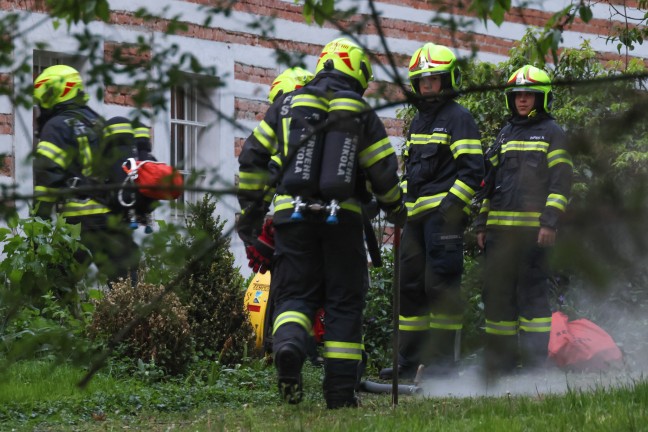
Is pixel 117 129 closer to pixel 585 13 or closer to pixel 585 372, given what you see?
pixel 585 13

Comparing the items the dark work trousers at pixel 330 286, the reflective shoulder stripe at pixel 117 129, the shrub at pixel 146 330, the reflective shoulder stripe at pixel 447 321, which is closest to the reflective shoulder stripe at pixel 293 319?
the dark work trousers at pixel 330 286

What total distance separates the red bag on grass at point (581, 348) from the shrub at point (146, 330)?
111 inches

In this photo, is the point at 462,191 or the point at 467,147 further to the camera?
the point at 467,147

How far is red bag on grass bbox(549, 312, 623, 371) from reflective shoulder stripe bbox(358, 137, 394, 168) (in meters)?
3.31

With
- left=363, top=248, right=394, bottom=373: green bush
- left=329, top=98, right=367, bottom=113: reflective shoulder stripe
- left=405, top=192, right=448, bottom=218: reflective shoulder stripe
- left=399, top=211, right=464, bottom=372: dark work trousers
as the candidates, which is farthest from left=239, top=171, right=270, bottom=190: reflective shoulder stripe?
left=363, top=248, right=394, bottom=373: green bush

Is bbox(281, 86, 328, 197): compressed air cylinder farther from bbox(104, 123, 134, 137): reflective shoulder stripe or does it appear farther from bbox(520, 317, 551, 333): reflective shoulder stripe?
bbox(104, 123, 134, 137): reflective shoulder stripe

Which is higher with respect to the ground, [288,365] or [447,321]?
[447,321]

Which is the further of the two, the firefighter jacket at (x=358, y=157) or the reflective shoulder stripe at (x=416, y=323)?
the reflective shoulder stripe at (x=416, y=323)

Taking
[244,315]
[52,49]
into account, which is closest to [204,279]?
[244,315]

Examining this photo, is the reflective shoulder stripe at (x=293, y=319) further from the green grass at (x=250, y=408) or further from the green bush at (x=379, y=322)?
the green bush at (x=379, y=322)

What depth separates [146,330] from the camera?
866 cm

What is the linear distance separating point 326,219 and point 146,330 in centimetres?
259

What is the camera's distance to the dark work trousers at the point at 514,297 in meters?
4.16

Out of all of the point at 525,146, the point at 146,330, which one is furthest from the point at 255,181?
the point at 525,146
